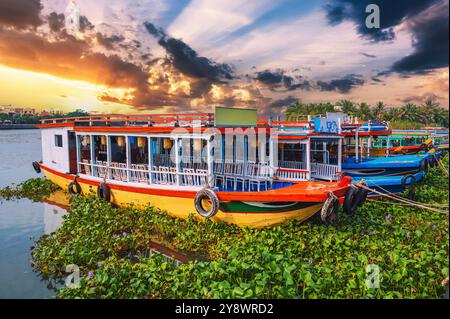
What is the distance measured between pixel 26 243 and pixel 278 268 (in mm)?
7817

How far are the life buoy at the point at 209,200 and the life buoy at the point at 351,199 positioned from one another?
136 inches

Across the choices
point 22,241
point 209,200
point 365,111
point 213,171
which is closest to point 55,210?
point 22,241

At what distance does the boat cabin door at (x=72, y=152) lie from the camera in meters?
13.4

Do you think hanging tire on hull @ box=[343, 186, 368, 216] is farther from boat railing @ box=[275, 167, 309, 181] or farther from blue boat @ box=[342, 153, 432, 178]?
blue boat @ box=[342, 153, 432, 178]

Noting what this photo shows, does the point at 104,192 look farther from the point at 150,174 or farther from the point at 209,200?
the point at 209,200

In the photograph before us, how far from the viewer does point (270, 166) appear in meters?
10.0

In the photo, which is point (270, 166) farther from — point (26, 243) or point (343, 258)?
point (26, 243)

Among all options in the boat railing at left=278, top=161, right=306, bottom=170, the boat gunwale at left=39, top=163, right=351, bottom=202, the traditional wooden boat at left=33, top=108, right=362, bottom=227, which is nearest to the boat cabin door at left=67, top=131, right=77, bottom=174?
the traditional wooden boat at left=33, top=108, right=362, bottom=227

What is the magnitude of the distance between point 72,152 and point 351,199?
425 inches

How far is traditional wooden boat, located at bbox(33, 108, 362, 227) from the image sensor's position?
8516 millimetres

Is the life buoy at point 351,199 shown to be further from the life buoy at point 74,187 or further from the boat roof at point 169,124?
the life buoy at point 74,187

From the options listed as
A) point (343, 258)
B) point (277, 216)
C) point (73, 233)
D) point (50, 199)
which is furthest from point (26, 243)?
point (343, 258)

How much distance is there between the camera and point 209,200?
8.78 meters

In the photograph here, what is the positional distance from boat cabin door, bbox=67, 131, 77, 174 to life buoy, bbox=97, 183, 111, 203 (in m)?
2.67
